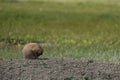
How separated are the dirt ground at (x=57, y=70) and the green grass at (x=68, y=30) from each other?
5.86ft

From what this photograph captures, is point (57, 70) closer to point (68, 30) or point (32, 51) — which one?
point (32, 51)

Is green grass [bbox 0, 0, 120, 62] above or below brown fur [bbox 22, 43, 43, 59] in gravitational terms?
below

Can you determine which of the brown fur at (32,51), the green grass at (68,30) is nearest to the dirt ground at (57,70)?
the brown fur at (32,51)

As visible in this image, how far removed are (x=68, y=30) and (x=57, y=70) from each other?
40.0 ft

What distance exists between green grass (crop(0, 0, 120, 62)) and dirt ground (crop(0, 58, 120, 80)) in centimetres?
178

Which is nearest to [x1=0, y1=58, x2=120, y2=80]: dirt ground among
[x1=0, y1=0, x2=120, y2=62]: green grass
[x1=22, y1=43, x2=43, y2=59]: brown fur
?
[x1=22, y1=43, x2=43, y2=59]: brown fur

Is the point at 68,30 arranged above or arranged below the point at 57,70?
below

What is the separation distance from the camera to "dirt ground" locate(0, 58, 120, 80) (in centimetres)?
1003

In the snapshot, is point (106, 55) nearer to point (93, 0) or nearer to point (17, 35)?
point (17, 35)

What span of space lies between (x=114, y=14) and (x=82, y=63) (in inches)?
604

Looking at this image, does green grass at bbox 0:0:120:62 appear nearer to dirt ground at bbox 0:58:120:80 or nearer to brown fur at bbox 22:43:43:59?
brown fur at bbox 22:43:43:59

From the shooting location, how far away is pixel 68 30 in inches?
891

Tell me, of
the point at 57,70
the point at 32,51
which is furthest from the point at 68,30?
the point at 57,70

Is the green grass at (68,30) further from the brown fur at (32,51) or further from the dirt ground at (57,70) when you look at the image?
the dirt ground at (57,70)
